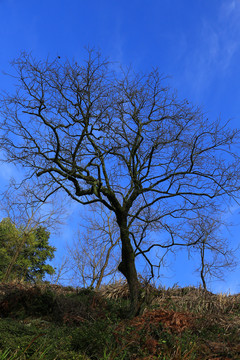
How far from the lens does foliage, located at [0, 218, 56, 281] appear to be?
2309 cm

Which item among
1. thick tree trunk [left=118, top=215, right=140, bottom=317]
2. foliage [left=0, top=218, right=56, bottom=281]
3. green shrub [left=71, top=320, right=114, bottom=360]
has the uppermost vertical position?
foliage [left=0, top=218, right=56, bottom=281]

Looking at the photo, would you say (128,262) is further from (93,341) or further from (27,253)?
(27,253)

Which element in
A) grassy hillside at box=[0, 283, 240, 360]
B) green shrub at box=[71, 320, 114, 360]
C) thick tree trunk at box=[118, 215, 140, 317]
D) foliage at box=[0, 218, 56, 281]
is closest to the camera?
grassy hillside at box=[0, 283, 240, 360]

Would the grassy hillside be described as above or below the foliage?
below

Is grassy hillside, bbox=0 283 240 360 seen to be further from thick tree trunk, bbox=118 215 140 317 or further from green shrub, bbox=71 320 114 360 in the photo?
thick tree trunk, bbox=118 215 140 317

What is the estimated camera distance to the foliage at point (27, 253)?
75.8ft

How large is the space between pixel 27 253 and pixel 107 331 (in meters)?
19.5

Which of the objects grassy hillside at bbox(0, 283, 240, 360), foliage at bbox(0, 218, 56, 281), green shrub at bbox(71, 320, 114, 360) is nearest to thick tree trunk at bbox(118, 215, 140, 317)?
grassy hillside at bbox(0, 283, 240, 360)

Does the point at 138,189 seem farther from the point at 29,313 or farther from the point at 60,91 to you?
the point at 29,313

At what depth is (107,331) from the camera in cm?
515

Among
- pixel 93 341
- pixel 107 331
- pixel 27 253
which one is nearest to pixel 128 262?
pixel 107 331

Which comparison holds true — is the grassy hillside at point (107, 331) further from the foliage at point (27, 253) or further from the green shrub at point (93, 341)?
the foliage at point (27, 253)

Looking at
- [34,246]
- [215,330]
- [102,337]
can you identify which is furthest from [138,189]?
[34,246]

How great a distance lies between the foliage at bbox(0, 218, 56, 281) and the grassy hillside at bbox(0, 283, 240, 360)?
14538 millimetres
